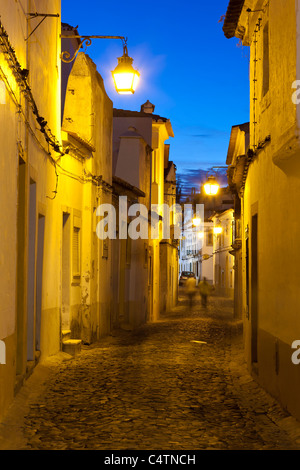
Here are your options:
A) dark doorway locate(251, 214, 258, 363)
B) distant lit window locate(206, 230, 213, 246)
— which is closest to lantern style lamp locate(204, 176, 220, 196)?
dark doorway locate(251, 214, 258, 363)

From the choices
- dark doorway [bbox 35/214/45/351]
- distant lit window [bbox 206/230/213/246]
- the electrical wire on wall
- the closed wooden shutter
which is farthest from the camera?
distant lit window [bbox 206/230/213/246]

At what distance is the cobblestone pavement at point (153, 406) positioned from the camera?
6.58 m

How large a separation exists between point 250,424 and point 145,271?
1722 cm

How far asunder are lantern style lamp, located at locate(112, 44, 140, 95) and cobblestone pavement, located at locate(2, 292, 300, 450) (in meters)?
4.74

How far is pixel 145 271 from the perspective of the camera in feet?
80.8

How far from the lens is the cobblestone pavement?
658 cm

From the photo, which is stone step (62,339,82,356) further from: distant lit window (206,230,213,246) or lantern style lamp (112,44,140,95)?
distant lit window (206,230,213,246)

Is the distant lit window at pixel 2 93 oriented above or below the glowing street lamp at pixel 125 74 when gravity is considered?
below

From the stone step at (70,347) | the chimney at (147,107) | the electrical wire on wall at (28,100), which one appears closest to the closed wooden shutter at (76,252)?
the electrical wire on wall at (28,100)

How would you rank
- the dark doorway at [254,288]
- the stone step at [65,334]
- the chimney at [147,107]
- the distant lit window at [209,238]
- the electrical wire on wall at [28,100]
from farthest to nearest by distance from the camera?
the distant lit window at [209,238], the chimney at [147,107], the stone step at [65,334], the dark doorway at [254,288], the electrical wire on wall at [28,100]

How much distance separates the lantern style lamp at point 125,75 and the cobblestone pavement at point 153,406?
15.5 ft

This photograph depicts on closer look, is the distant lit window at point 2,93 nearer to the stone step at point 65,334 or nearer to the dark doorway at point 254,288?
the dark doorway at point 254,288
